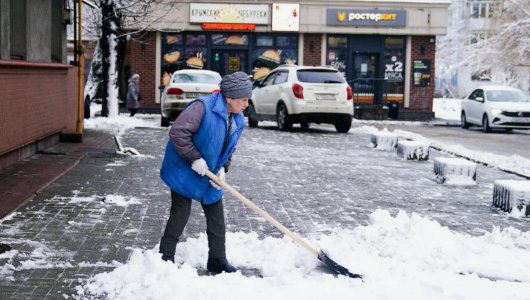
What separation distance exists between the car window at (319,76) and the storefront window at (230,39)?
11.9 meters

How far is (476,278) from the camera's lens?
534cm

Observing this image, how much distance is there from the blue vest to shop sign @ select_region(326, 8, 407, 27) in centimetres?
2673

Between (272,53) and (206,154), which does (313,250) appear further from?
(272,53)

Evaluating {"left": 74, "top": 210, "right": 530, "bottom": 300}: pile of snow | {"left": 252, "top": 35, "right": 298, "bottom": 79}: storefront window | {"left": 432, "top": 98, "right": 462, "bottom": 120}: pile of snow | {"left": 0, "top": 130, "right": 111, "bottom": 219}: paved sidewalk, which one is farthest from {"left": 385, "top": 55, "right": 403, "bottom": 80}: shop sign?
{"left": 74, "top": 210, "right": 530, "bottom": 300}: pile of snow

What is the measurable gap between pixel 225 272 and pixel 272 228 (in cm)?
178

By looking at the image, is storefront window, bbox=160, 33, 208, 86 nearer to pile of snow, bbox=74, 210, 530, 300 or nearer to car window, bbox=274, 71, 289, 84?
car window, bbox=274, 71, 289, 84

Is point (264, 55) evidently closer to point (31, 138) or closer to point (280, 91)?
point (280, 91)

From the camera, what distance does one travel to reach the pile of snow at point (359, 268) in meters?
4.86

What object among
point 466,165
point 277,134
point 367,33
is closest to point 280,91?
point 277,134

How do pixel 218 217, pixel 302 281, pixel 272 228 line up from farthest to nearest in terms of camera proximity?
1. pixel 272 228
2. pixel 218 217
3. pixel 302 281

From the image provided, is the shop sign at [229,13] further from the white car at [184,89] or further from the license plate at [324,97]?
the license plate at [324,97]

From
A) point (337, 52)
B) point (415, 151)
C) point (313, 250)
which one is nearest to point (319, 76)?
point (415, 151)

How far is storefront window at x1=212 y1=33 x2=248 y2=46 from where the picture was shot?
1238 inches

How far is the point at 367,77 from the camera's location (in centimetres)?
3198
